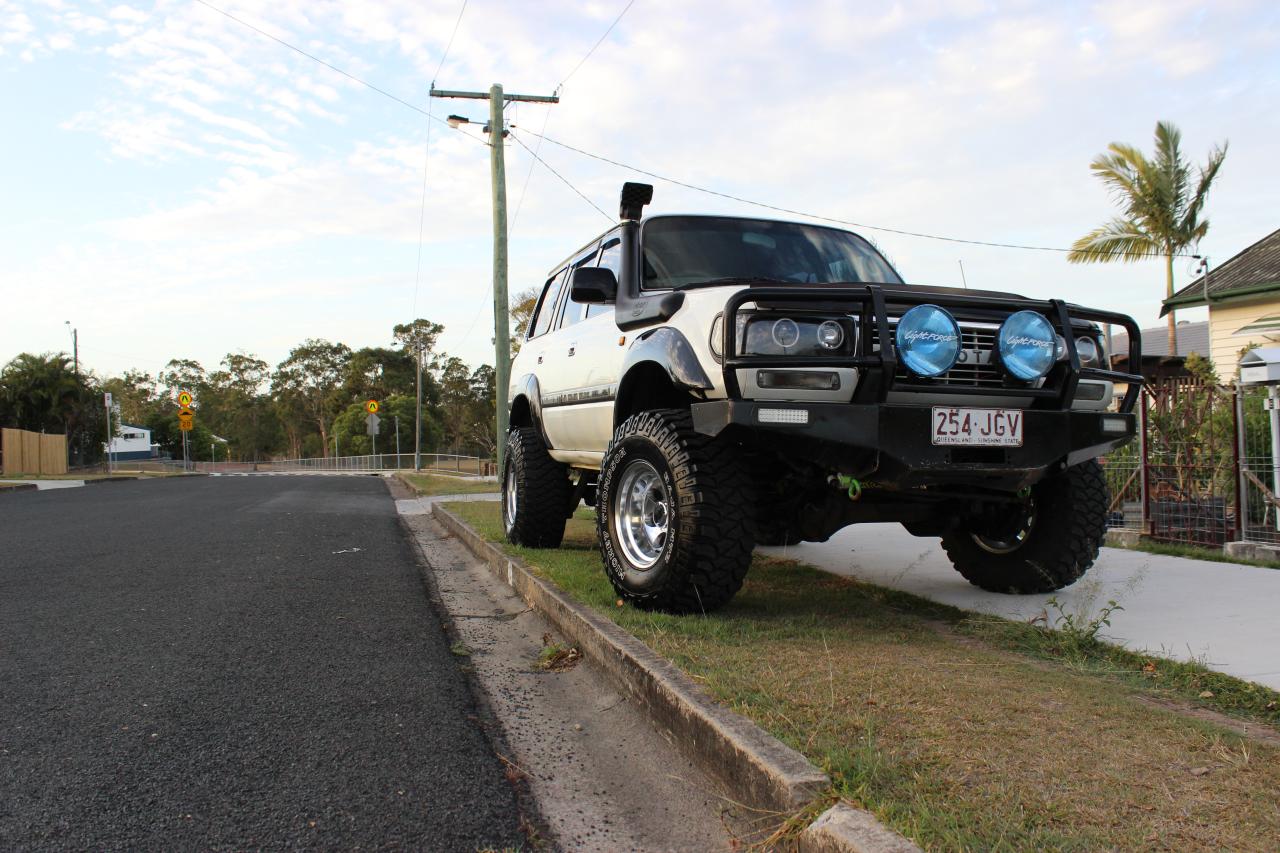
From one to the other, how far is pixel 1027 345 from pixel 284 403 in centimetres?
8487

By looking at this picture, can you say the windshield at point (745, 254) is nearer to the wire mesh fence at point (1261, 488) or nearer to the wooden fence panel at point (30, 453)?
the wire mesh fence at point (1261, 488)

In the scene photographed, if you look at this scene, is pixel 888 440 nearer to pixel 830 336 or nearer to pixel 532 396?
pixel 830 336

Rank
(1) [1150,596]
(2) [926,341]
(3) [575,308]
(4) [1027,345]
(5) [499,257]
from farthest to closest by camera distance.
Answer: (5) [499,257], (3) [575,308], (1) [1150,596], (4) [1027,345], (2) [926,341]

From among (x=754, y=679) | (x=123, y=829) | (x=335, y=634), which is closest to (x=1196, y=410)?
(x=754, y=679)

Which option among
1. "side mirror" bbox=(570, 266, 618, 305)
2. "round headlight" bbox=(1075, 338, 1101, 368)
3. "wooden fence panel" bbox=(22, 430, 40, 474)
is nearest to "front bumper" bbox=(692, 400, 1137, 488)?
"round headlight" bbox=(1075, 338, 1101, 368)

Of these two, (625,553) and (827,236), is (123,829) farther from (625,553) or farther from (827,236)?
(827,236)

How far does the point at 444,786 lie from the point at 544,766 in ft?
1.25

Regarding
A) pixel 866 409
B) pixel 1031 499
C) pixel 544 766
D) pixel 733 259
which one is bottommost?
pixel 544 766

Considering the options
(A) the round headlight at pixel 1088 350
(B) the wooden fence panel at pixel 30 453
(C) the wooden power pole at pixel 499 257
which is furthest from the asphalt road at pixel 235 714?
(B) the wooden fence panel at pixel 30 453

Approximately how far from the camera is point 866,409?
3.74m

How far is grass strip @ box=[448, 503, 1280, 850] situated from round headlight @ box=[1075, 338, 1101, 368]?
131cm

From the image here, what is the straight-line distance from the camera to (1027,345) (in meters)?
4.03

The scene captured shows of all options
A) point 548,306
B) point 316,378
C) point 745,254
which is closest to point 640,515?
point 745,254

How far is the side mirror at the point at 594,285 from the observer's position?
5.12 meters
